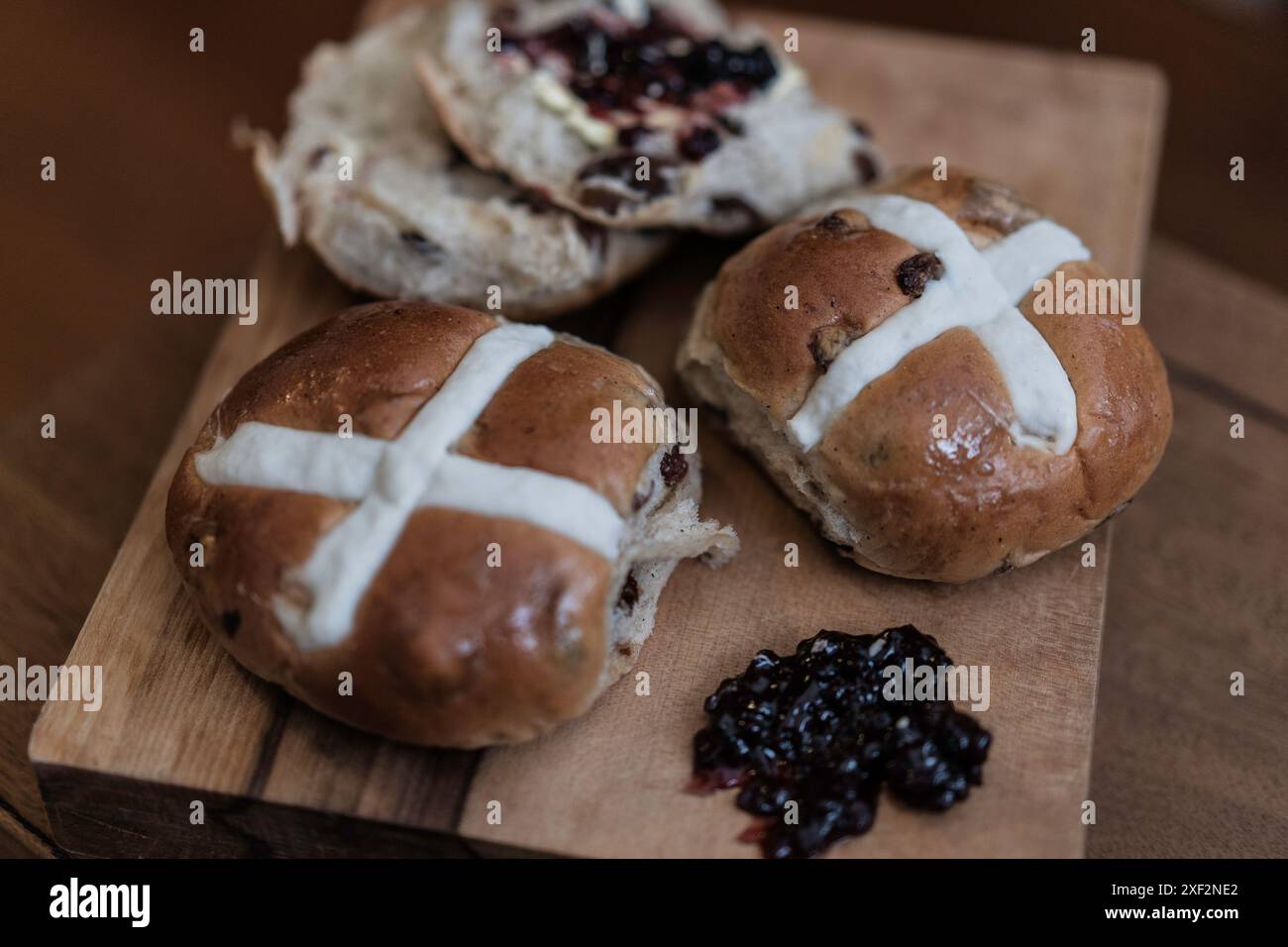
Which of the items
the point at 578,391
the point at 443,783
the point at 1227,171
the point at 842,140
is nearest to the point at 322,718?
the point at 443,783

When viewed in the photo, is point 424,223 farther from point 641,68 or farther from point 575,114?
point 641,68

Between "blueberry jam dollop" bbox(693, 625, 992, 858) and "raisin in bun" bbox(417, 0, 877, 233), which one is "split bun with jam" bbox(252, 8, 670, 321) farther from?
"blueberry jam dollop" bbox(693, 625, 992, 858)

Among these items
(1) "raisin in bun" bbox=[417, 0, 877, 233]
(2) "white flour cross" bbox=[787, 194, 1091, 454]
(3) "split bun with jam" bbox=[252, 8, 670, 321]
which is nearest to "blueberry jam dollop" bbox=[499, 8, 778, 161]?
(1) "raisin in bun" bbox=[417, 0, 877, 233]

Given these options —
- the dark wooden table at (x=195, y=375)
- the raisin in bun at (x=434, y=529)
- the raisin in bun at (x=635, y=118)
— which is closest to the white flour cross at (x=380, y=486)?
the raisin in bun at (x=434, y=529)

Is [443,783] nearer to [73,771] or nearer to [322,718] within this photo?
[322,718]

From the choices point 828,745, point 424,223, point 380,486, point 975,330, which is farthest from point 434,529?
point 975,330
